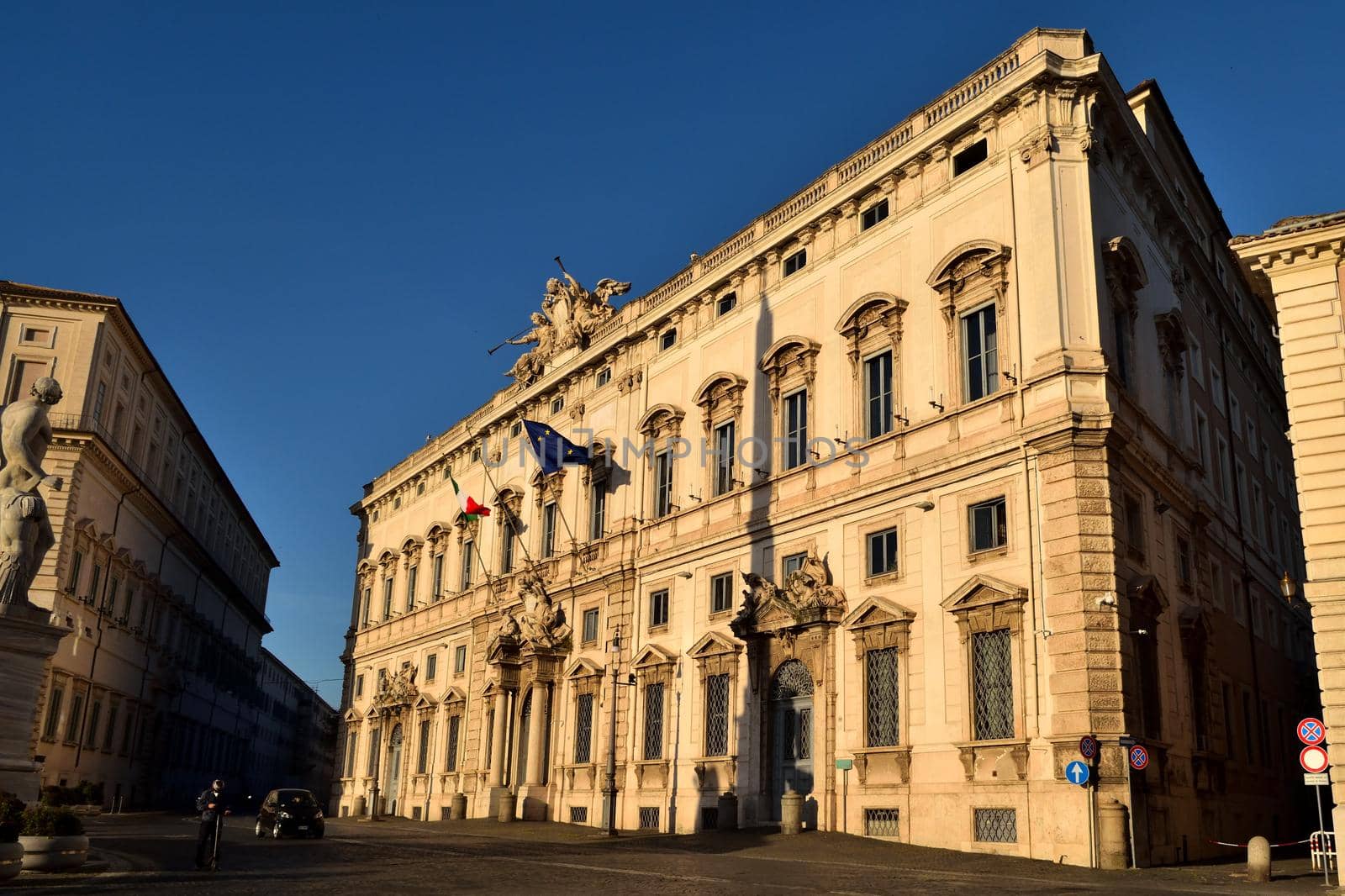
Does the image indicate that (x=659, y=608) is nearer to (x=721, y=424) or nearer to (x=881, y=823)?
(x=721, y=424)

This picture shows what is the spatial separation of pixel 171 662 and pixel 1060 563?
59.7m

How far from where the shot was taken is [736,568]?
35.2 m

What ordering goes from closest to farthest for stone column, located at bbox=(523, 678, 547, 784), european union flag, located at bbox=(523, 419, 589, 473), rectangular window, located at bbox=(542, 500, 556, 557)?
european union flag, located at bbox=(523, 419, 589, 473) → stone column, located at bbox=(523, 678, 547, 784) → rectangular window, located at bbox=(542, 500, 556, 557)

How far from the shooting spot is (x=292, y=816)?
33.5 meters

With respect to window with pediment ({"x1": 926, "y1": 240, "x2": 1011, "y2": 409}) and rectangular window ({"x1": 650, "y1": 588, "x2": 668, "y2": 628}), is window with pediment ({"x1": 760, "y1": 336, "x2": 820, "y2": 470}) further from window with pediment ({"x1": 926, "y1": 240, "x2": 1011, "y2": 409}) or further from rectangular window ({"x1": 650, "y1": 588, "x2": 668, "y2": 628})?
rectangular window ({"x1": 650, "y1": 588, "x2": 668, "y2": 628})

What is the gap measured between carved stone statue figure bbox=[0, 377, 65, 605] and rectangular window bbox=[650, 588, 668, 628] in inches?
823

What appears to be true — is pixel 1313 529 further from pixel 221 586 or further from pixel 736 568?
pixel 221 586

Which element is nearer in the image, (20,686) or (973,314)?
(20,686)

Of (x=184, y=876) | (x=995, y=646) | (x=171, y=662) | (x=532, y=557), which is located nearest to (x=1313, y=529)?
(x=995, y=646)

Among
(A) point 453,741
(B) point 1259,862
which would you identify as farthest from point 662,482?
(B) point 1259,862

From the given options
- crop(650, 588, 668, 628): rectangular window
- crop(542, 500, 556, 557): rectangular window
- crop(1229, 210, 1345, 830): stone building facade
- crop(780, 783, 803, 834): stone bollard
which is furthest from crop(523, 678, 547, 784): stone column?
crop(1229, 210, 1345, 830): stone building facade

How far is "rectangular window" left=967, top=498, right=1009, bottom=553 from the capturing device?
27047 millimetres

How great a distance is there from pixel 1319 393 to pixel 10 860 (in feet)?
79.4

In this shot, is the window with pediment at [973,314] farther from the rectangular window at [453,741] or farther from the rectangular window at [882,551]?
the rectangular window at [453,741]
